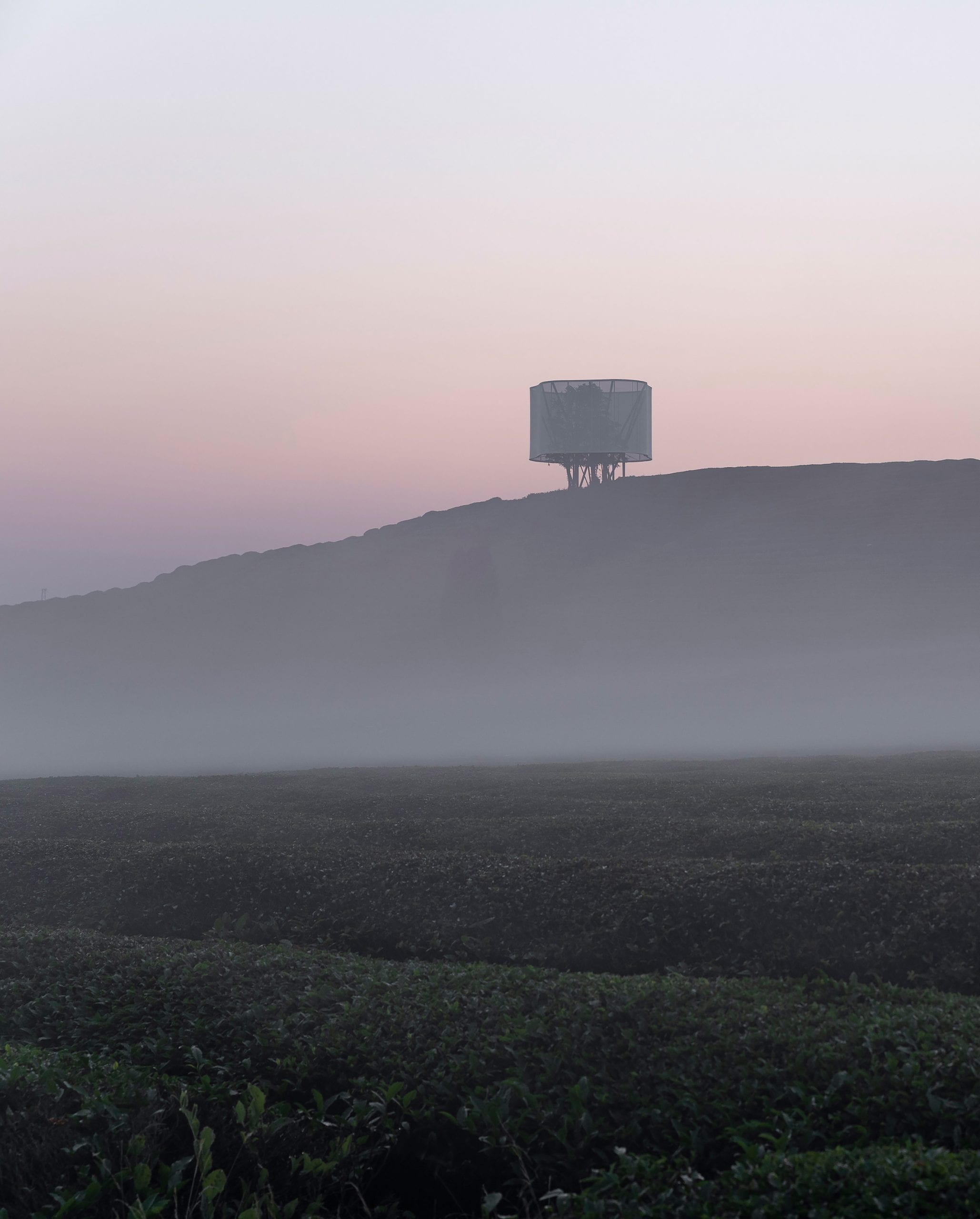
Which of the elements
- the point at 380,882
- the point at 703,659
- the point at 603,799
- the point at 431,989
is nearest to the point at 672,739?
the point at 703,659

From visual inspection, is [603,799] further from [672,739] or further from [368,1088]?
[672,739]

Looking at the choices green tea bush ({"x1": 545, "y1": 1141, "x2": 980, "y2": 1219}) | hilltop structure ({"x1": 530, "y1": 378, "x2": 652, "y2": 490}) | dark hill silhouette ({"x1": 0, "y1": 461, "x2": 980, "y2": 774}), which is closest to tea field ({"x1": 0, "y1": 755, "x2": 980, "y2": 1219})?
green tea bush ({"x1": 545, "y1": 1141, "x2": 980, "y2": 1219})

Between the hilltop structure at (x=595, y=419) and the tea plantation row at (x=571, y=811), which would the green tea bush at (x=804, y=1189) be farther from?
the hilltop structure at (x=595, y=419)

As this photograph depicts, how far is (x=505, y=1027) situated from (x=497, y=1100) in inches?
89.1

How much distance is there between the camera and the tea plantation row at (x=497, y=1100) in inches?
406

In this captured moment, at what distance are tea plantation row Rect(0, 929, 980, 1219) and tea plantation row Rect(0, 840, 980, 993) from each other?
4.48 meters

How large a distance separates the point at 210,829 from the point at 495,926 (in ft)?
61.0

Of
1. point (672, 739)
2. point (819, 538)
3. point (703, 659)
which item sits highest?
point (819, 538)

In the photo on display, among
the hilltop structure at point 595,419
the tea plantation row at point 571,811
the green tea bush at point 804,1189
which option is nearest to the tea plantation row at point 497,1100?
the green tea bush at point 804,1189

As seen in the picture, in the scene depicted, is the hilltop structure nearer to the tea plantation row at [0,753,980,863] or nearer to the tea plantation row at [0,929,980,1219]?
the tea plantation row at [0,753,980,863]

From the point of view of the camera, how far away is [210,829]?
39.1m

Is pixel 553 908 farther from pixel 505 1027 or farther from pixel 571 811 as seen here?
pixel 571 811

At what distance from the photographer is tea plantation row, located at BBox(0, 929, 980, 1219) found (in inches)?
406

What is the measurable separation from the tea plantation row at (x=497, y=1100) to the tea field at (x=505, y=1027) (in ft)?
0.15
